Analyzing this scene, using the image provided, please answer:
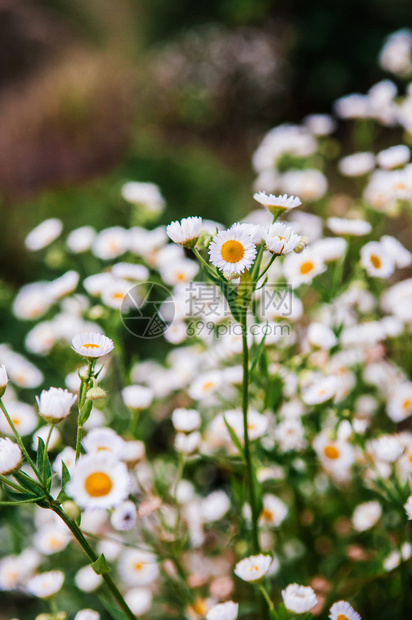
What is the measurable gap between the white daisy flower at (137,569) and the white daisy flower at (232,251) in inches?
24.6

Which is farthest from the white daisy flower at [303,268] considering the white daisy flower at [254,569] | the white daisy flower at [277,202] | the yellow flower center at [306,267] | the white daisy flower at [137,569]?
the white daisy flower at [137,569]

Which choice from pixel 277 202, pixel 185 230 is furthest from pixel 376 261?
pixel 185 230

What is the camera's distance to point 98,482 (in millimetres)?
540

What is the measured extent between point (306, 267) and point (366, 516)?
47 centimetres

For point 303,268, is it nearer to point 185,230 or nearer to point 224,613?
point 185,230

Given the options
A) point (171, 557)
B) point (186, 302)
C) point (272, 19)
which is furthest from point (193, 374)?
point (272, 19)

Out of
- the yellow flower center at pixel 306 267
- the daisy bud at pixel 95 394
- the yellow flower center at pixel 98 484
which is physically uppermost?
the yellow flower center at pixel 306 267

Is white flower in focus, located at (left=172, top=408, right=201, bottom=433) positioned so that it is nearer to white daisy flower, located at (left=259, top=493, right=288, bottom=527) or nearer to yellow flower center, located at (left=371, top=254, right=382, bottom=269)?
white daisy flower, located at (left=259, top=493, right=288, bottom=527)

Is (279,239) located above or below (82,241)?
below

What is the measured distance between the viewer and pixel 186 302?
39.6 inches

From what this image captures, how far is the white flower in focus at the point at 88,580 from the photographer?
962mm

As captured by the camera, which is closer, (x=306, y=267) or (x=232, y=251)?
(x=232, y=251)

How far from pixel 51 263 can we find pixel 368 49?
3.40m

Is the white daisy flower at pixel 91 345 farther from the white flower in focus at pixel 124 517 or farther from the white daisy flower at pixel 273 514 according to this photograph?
the white daisy flower at pixel 273 514
